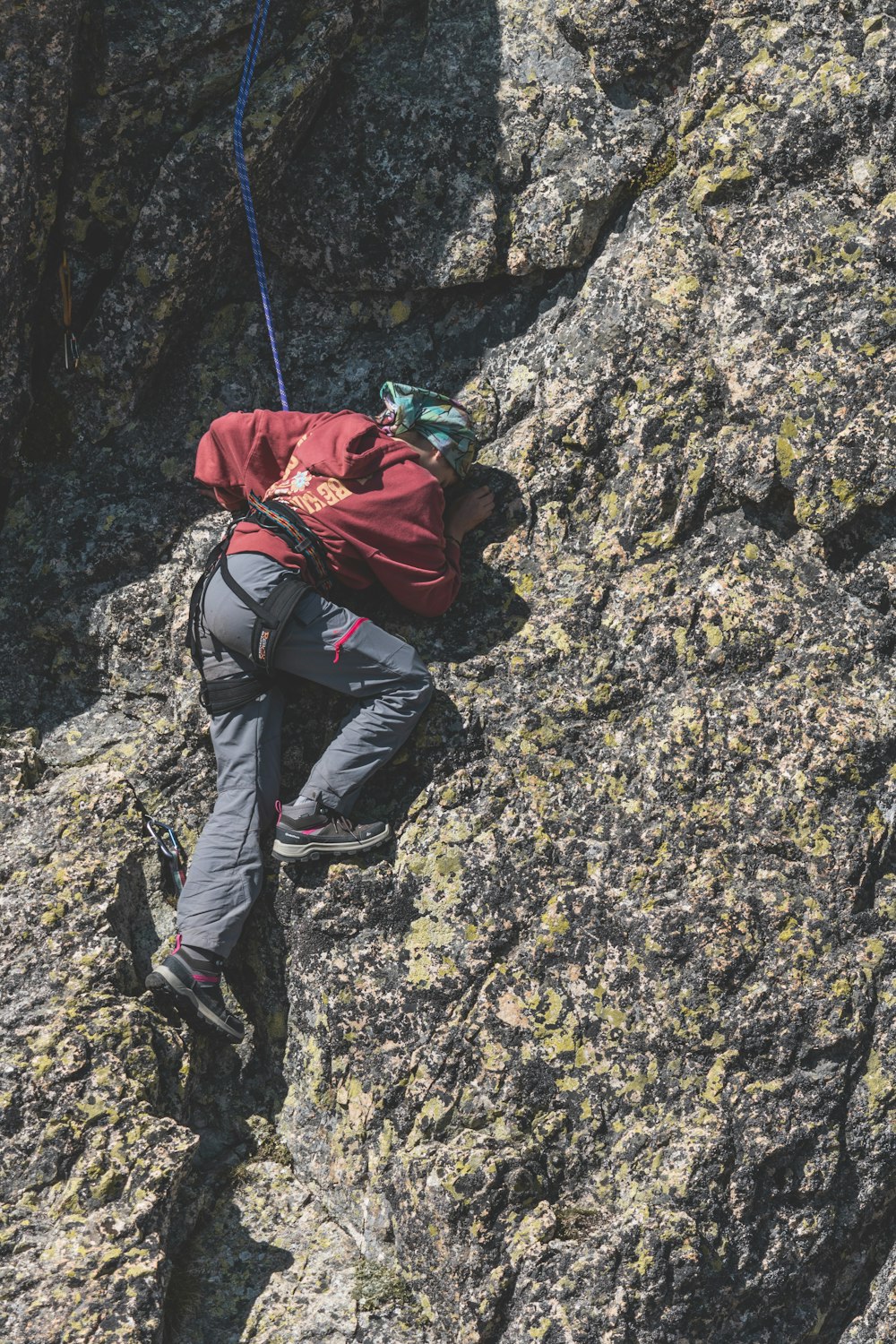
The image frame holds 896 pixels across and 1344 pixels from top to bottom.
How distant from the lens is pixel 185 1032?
6461 millimetres

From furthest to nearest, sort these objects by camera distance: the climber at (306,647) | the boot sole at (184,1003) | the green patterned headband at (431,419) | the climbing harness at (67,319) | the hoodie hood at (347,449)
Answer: the climbing harness at (67,319) < the green patterned headband at (431,419) < the hoodie hood at (347,449) < the climber at (306,647) < the boot sole at (184,1003)

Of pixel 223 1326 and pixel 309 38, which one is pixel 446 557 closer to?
pixel 309 38

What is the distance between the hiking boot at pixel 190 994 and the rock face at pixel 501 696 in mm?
139

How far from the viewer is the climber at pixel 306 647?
6547mm

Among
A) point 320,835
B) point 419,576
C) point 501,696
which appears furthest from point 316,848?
point 419,576

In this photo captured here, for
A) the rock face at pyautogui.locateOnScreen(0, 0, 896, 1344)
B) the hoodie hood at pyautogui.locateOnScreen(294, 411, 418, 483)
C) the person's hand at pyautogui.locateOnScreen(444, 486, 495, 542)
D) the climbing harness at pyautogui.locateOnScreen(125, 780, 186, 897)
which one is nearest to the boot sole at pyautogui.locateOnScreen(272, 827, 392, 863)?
the rock face at pyautogui.locateOnScreen(0, 0, 896, 1344)

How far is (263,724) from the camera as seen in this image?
6.80 meters

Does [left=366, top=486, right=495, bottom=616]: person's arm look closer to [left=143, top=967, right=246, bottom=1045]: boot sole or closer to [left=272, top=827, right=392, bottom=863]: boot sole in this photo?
[left=272, top=827, right=392, bottom=863]: boot sole

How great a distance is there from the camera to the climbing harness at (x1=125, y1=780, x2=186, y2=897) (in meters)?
6.95

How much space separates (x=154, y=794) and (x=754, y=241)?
16.1ft

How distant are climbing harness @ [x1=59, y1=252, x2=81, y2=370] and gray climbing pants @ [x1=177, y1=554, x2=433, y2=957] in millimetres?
2077

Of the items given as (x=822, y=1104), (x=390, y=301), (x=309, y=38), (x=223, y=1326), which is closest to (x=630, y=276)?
(x=390, y=301)

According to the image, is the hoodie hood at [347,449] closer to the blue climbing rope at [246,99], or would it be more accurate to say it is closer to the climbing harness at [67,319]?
the blue climbing rope at [246,99]

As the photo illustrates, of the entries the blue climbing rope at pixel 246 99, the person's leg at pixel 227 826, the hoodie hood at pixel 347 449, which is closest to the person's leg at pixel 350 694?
the person's leg at pixel 227 826
